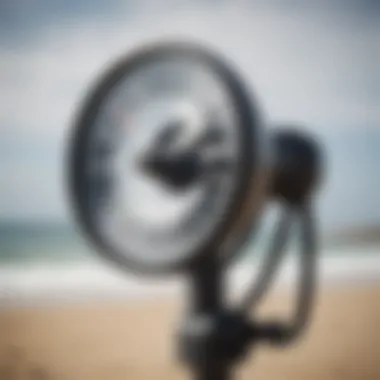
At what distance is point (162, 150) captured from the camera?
85cm

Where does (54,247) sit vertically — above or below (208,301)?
above

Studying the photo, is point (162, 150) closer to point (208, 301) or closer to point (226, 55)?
point (208, 301)

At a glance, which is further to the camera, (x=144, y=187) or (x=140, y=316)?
(x=140, y=316)

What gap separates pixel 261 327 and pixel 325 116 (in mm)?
473

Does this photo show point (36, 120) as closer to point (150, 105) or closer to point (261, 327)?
point (150, 105)

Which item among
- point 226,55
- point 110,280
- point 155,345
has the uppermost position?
point 226,55

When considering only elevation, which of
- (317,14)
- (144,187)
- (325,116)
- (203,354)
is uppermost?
(317,14)

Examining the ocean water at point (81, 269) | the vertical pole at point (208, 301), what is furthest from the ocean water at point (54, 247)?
the vertical pole at point (208, 301)

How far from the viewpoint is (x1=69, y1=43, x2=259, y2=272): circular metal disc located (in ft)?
2.70

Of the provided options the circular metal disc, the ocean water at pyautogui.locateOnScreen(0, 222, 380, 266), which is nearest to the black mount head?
the circular metal disc

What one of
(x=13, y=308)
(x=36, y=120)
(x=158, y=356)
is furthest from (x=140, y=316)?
(x=36, y=120)

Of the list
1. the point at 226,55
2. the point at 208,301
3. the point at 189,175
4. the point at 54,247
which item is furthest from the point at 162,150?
the point at 54,247

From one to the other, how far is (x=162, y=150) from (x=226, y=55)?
44cm

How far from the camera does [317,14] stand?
4.11 feet
